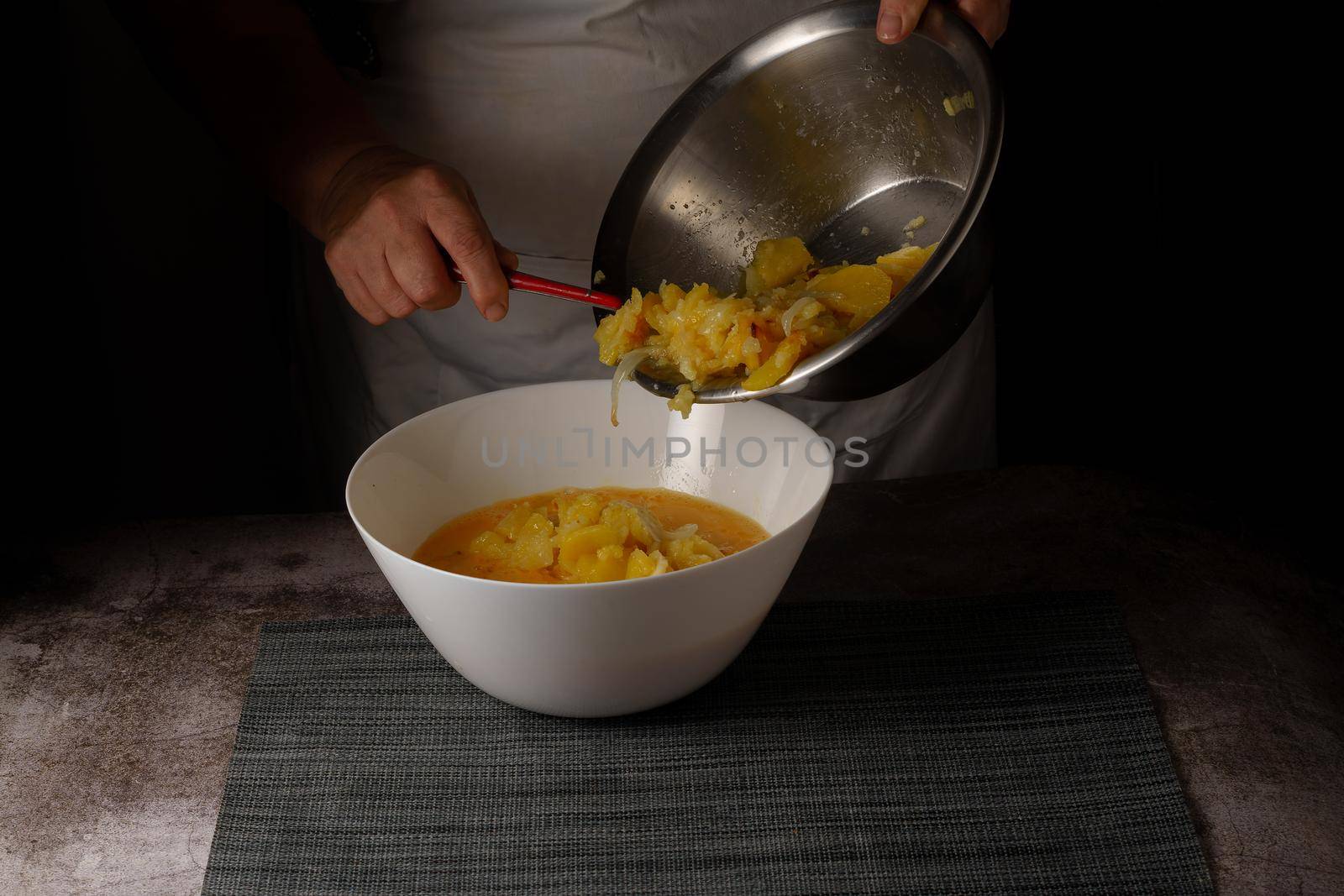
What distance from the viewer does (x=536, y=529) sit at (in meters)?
1.28

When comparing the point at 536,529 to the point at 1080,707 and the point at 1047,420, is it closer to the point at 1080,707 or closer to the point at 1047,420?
the point at 1080,707

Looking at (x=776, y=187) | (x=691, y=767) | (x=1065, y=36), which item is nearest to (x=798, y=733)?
(x=691, y=767)

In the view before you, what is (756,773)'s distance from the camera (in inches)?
44.8

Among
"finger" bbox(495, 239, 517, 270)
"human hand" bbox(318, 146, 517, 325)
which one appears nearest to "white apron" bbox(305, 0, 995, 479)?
"human hand" bbox(318, 146, 517, 325)

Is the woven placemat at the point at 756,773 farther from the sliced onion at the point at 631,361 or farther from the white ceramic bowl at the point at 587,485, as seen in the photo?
the sliced onion at the point at 631,361

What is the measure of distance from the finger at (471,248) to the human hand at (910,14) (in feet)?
1.60

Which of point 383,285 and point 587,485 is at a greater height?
point 383,285

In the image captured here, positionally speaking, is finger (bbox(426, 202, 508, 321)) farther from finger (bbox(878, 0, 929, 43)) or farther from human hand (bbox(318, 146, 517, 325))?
finger (bbox(878, 0, 929, 43))

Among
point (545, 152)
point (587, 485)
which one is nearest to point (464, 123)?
point (545, 152)

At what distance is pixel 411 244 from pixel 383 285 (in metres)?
0.08

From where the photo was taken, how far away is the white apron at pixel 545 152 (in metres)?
1.64

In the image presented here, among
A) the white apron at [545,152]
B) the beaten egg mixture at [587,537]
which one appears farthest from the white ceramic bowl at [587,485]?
the white apron at [545,152]

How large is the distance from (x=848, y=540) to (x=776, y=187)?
472mm

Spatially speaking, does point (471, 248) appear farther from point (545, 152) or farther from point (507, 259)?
point (545, 152)
